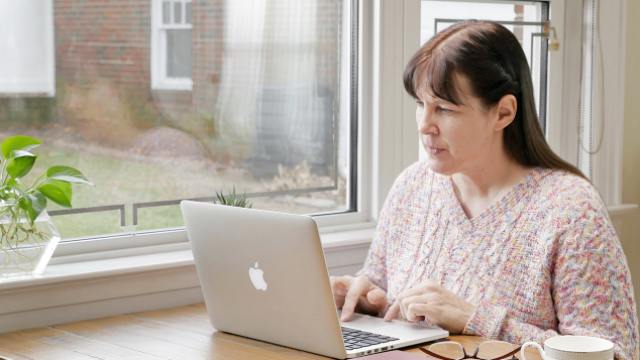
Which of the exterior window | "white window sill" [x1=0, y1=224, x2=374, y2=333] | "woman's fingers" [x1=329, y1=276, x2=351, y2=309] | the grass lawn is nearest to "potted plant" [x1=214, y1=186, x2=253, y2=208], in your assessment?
the grass lawn

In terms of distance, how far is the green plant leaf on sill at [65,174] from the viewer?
7.15ft

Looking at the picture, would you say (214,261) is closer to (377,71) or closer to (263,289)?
(263,289)

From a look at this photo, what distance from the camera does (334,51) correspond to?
2.81 meters

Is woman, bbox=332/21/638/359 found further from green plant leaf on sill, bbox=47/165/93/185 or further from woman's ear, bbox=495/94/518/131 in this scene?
green plant leaf on sill, bbox=47/165/93/185

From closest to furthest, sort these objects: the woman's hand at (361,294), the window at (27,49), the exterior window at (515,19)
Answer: the woman's hand at (361,294)
the window at (27,49)
the exterior window at (515,19)

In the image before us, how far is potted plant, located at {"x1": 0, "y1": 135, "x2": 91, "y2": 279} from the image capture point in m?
2.11

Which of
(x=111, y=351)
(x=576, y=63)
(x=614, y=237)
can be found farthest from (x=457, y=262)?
(x=576, y=63)

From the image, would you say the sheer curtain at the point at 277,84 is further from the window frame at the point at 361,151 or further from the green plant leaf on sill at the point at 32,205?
the green plant leaf on sill at the point at 32,205

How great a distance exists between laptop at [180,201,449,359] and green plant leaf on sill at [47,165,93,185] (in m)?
0.34

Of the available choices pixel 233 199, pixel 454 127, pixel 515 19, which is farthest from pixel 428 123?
pixel 515 19

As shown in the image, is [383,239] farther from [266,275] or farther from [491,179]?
[266,275]

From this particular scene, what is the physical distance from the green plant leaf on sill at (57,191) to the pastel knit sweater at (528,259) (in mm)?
741

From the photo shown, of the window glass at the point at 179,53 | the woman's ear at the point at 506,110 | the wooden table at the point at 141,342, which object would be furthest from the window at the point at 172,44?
the woman's ear at the point at 506,110

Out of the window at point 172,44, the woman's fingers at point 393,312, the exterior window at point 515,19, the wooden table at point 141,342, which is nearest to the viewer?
the wooden table at point 141,342
